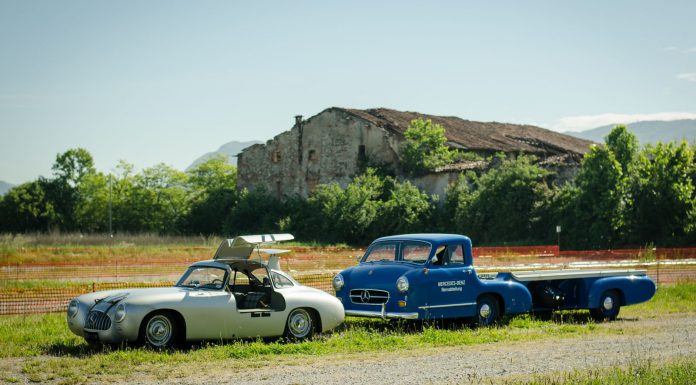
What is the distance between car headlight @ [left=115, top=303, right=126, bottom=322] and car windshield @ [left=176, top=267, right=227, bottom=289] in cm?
160

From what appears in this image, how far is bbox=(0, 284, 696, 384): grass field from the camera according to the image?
10773mm

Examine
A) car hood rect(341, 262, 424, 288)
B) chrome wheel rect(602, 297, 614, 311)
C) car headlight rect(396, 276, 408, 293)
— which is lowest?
chrome wheel rect(602, 297, 614, 311)

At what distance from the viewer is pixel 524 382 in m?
9.38

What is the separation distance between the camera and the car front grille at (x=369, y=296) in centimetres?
1508

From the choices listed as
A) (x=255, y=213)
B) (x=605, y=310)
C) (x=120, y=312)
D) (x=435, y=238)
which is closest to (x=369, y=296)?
(x=435, y=238)

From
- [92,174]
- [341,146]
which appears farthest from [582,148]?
[92,174]

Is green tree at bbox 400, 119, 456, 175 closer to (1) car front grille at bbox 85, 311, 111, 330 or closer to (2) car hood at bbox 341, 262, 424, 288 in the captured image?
(2) car hood at bbox 341, 262, 424, 288

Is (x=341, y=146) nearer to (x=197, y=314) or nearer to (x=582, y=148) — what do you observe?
(x=582, y=148)

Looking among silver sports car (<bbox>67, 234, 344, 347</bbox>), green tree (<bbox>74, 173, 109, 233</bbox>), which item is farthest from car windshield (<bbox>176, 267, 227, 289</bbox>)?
green tree (<bbox>74, 173, 109, 233</bbox>)

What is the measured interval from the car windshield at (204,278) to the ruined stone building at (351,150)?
130 feet

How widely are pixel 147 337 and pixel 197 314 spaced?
866 millimetres

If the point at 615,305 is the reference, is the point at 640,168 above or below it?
above

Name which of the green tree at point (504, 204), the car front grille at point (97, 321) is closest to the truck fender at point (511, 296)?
the car front grille at point (97, 321)

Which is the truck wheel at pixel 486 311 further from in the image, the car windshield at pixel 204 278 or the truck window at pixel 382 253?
the car windshield at pixel 204 278
